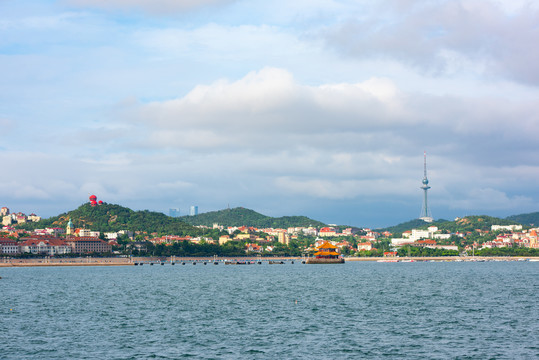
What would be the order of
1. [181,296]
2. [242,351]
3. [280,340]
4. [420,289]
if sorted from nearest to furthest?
[242,351], [280,340], [181,296], [420,289]

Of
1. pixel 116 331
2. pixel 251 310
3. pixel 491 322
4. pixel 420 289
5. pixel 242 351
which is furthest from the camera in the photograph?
pixel 420 289

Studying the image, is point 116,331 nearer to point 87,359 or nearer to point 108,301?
point 87,359

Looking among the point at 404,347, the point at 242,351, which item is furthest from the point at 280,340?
the point at 404,347

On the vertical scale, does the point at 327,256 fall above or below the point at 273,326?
above

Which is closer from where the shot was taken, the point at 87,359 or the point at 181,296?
the point at 87,359

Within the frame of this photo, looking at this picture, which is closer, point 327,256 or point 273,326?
point 273,326

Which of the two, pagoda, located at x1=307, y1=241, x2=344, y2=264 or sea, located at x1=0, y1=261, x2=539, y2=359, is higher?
pagoda, located at x1=307, y1=241, x2=344, y2=264

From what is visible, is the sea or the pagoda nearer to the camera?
the sea

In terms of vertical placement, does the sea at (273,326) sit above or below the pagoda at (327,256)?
below

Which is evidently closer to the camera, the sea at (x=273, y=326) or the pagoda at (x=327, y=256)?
the sea at (x=273, y=326)

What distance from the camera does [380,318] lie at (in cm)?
5075

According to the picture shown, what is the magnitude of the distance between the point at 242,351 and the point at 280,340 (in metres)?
4.32

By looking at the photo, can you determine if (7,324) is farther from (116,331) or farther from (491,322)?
(491,322)

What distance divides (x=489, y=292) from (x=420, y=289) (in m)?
9.01
